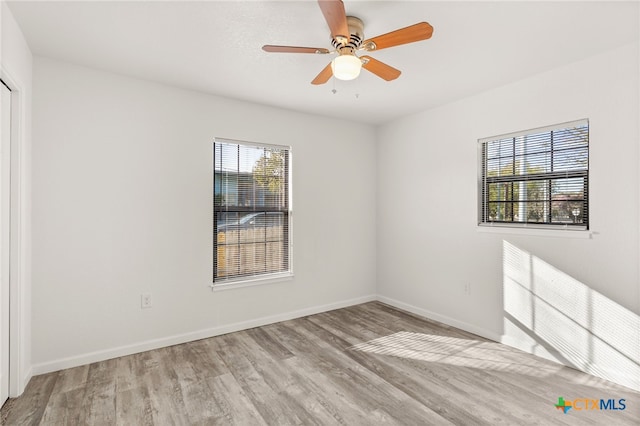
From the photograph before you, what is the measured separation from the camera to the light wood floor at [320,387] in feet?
7.00

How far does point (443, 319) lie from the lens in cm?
388

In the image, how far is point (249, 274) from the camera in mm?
3830

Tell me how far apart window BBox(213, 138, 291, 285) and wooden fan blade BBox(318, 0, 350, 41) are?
2084mm

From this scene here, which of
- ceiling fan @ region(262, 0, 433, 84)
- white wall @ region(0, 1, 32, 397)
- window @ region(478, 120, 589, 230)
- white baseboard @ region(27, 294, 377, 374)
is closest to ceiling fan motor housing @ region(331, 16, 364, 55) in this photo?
ceiling fan @ region(262, 0, 433, 84)

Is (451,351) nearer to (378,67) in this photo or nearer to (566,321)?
(566,321)

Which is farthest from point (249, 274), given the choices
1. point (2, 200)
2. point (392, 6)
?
point (392, 6)

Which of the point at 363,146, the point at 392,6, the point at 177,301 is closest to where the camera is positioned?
the point at 392,6

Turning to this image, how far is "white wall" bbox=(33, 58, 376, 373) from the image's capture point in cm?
273

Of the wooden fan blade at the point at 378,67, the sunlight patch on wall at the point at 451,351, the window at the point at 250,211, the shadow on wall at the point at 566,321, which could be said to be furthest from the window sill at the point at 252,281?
the wooden fan blade at the point at 378,67

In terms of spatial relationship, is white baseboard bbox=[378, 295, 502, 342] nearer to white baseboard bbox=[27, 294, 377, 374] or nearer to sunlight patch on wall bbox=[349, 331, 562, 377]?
sunlight patch on wall bbox=[349, 331, 562, 377]

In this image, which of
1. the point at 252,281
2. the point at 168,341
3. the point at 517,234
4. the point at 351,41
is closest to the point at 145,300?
the point at 168,341

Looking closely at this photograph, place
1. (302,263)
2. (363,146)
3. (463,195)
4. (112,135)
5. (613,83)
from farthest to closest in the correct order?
(363,146) → (302,263) → (463,195) → (112,135) → (613,83)

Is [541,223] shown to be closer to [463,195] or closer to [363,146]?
[463,195]

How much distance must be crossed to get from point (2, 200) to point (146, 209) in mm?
1050
